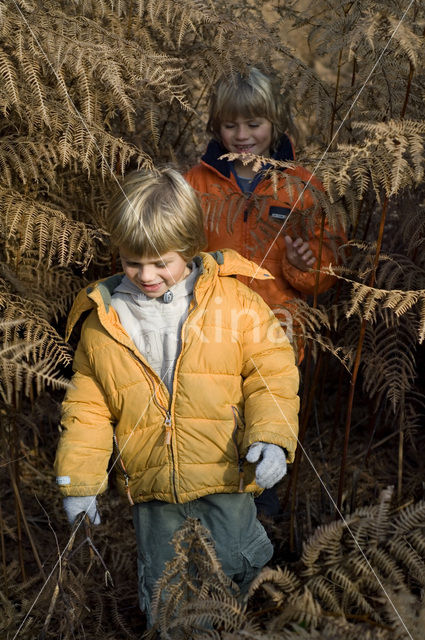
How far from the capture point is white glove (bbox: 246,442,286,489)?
6.44 ft

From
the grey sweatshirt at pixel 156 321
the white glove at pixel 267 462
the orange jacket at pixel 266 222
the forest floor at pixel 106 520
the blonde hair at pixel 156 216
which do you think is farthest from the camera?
the orange jacket at pixel 266 222

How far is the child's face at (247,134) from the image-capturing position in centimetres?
292

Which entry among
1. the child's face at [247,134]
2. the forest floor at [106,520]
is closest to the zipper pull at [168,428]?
the forest floor at [106,520]

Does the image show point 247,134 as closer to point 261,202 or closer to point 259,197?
point 261,202

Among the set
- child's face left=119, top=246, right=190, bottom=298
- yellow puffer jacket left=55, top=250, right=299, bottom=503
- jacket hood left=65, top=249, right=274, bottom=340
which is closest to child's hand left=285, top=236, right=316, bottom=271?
jacket hood left=65, top=249, right=274, bottom=340

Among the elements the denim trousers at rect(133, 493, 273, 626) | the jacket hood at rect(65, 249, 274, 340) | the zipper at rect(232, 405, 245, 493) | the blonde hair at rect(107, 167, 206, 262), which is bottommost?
the denim trousers at rect(133, 493, 273, 626)

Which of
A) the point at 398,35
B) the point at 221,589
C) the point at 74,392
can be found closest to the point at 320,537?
the point at 221,589

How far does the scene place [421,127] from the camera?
2025 mm

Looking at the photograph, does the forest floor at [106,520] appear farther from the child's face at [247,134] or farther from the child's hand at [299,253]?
the child's face at [247,134]

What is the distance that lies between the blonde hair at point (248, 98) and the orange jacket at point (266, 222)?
13 centimetres

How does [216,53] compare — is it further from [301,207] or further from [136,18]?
[301,207]

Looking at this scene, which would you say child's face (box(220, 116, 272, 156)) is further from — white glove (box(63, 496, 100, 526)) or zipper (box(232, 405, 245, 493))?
white glove (box(63, 496, 100, 526))

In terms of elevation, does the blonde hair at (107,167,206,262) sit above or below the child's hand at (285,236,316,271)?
above

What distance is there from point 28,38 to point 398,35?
136 cm
